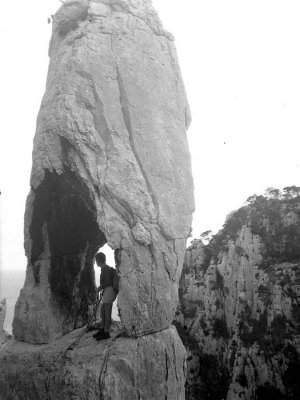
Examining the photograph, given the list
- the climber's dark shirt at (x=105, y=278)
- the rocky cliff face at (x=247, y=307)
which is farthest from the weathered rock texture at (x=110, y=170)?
the rocky cliff face at (x=247, y=307)

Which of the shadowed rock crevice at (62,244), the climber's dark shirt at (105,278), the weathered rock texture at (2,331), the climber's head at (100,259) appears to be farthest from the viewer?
the weathered rock texture at (2,331)

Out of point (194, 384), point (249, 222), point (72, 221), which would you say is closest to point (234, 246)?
point (249, 222)

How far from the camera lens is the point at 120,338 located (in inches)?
321

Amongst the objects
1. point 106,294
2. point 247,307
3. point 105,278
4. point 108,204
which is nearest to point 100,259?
point 105,278

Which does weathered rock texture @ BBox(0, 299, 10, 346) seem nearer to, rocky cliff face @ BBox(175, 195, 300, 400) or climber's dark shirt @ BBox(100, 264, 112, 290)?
climber's dark shirt @ BBox(100, 264, 112, 290)

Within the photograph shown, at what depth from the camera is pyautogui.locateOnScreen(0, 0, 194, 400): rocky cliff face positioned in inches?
315

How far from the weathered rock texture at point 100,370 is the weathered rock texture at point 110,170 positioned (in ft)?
1.80

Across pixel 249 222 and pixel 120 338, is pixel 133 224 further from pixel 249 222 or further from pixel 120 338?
pixel 249 222

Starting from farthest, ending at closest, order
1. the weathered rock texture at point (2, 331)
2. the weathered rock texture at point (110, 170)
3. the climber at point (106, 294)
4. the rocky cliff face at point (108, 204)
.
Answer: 1. the weathered rock texture at point (2, 331)
2. the climber at point (106, 294)
3. the weathered rock texture at point (110, 170)
4. the rocky cliff face at point (108, 204)

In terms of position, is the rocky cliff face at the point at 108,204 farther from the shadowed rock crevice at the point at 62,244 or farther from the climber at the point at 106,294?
the climber at the point at 106,294

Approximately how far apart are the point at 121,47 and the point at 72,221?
600 cm

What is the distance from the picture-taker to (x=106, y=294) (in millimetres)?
8906

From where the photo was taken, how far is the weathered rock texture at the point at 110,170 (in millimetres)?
8328

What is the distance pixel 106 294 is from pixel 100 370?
193 cm
